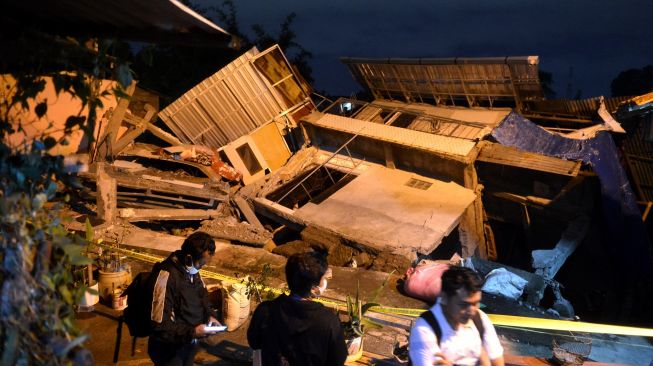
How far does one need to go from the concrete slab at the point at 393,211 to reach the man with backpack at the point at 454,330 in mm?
6548

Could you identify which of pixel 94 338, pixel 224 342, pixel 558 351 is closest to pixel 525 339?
pixel 558 351

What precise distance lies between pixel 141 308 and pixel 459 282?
242 cm

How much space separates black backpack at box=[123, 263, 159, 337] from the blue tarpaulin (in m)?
8.54

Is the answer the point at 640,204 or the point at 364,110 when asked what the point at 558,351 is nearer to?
the point at 640,204

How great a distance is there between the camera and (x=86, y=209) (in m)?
11.2

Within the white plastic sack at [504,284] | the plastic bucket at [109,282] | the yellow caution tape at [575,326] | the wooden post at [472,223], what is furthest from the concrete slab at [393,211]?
the plastic bucket at [109,282]

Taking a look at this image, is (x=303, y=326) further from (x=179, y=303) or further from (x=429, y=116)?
(x=429, y=116)

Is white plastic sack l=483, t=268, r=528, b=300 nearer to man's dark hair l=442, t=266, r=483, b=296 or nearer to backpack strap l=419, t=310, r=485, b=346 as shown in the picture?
Result: backpack strap l=419, t=310, r=485, b=346

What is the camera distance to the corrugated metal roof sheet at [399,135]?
12102mm

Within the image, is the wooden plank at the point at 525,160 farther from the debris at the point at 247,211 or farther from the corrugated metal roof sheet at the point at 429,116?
the debris at the point at 247,211

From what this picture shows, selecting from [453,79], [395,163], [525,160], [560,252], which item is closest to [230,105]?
[395,163]

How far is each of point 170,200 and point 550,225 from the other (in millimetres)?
8477

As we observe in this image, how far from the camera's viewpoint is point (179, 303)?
4.12m

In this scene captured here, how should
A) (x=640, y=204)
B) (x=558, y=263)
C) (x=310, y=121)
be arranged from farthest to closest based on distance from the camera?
(x=310, y=121)
(x=640, y=204)
(x=558, y=263)
